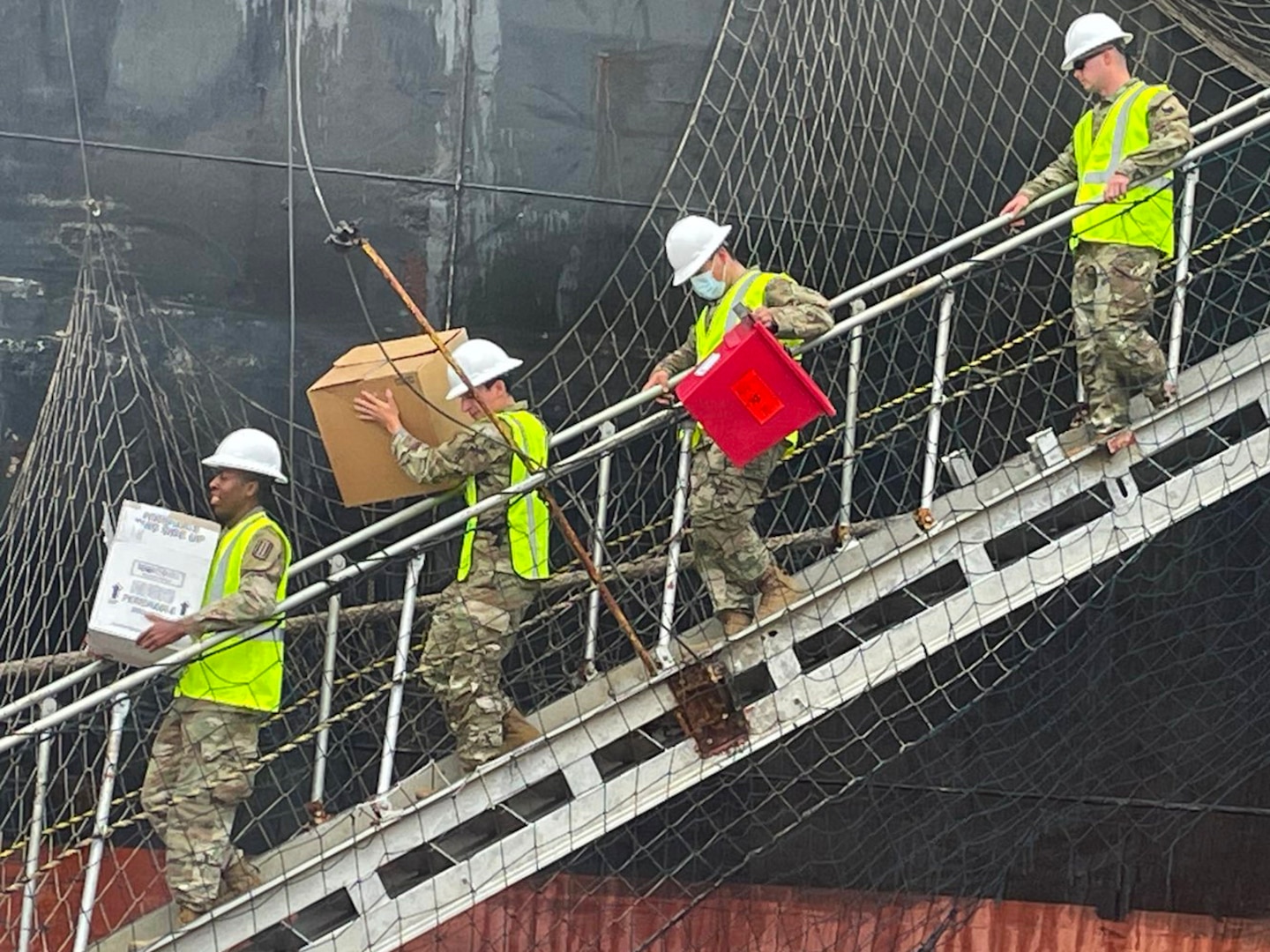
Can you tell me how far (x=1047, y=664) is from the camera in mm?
5668

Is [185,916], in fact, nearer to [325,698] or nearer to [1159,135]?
[325,698]

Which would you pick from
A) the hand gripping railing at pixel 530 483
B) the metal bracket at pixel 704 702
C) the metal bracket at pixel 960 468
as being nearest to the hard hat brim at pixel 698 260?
the hand gripping railing at pixel 530 483

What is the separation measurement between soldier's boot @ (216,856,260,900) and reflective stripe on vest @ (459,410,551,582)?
1.05m

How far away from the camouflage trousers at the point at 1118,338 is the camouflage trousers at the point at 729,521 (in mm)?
962

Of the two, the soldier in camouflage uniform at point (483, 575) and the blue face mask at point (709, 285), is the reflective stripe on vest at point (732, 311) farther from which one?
the soldier in camouflage uniform at point (483, 575)

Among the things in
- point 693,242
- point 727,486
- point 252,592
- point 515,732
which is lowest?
point 515,732

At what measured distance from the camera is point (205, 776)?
426 cm

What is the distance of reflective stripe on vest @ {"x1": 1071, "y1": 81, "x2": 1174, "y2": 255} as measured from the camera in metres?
4.38

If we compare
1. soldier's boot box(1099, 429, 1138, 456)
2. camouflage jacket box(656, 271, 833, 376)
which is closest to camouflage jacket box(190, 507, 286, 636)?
camouflage jacket box(656, 271, 833, 376)

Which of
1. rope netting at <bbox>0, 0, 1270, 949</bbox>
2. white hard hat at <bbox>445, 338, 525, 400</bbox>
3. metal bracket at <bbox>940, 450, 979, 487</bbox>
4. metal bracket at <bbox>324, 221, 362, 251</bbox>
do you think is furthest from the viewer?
rope netting at <bbox>0, 0, 1270, 949</bbox>

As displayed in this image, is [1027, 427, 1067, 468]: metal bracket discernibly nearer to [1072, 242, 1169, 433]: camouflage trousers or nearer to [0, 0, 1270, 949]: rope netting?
[1072, 242, 1169, 433]: camouflage trousers

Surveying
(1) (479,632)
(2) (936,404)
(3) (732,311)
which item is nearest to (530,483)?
(1) (479,632)

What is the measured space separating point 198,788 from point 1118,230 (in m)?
3.16

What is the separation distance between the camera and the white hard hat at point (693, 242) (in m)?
4.35
